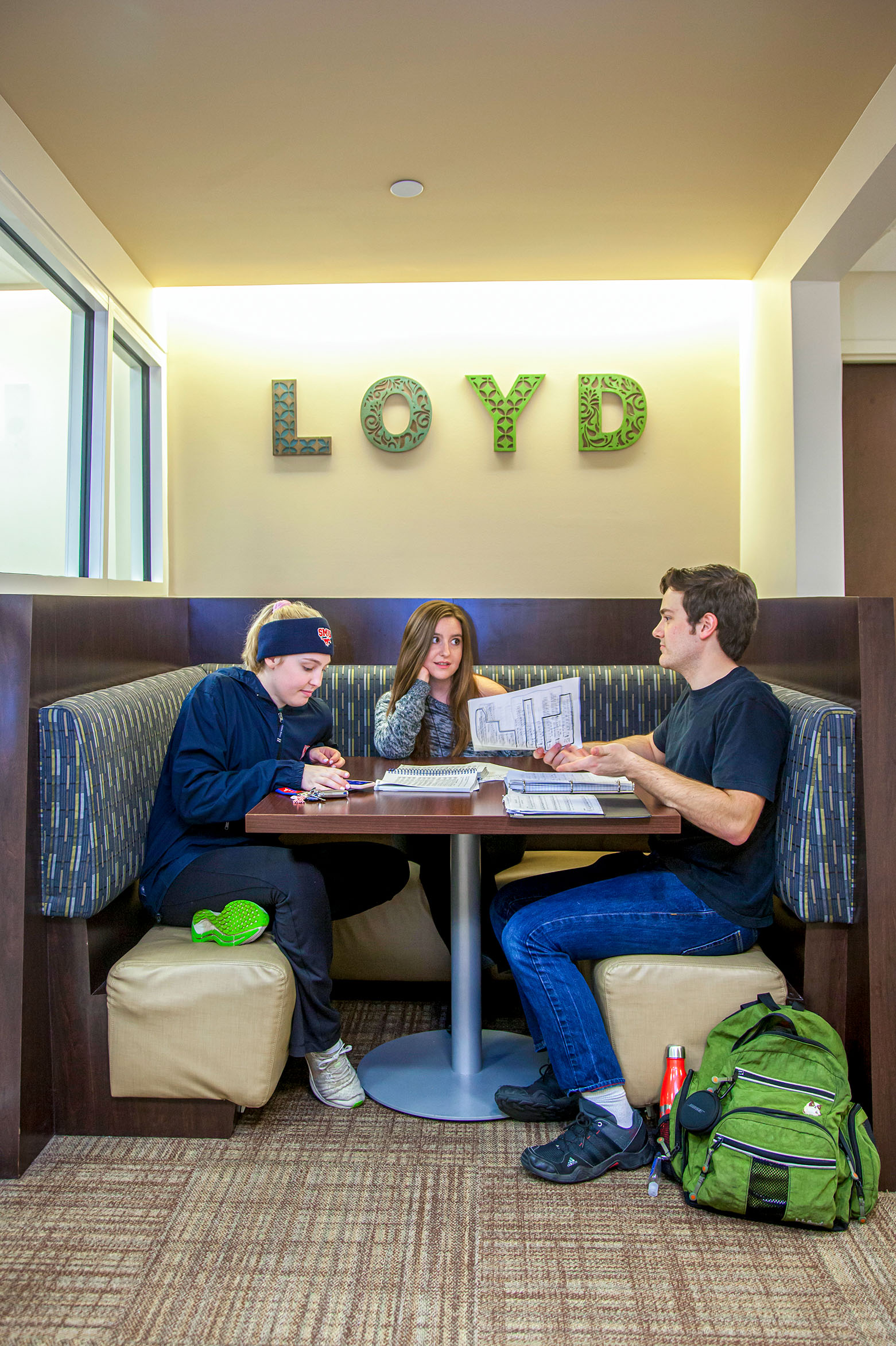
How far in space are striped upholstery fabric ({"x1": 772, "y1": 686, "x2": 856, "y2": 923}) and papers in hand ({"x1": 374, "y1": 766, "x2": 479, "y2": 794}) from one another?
2.63 feet

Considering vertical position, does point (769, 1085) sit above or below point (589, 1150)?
above

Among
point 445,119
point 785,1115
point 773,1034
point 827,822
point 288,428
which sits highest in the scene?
point 445,119

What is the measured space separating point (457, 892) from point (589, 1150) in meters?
0.71

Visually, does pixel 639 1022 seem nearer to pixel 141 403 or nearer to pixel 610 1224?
pixel 610 1224

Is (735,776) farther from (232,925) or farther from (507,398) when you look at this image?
(507,398)

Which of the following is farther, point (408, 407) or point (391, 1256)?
point (408, 407)

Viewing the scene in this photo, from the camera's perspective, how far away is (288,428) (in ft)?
16.3

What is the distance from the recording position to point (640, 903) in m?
2.34

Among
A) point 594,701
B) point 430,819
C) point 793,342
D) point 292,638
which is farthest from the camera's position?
point 793,342

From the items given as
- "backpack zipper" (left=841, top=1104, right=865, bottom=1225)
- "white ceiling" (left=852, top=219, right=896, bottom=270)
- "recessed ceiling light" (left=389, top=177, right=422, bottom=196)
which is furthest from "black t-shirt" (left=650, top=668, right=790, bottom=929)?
"white ceiling" (left=852, top=219, right=896, bottom=270)

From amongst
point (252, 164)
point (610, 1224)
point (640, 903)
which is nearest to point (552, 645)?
point (640, 903)

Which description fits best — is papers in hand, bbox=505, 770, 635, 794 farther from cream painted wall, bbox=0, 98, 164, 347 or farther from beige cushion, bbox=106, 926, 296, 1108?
cream painted wall, bbox=0, 98, 164, 347

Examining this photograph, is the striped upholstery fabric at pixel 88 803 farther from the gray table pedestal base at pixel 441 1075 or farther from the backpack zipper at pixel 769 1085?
the backpack zipper at pixel 769 1085

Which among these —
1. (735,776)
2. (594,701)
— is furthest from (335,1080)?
(594,701)
